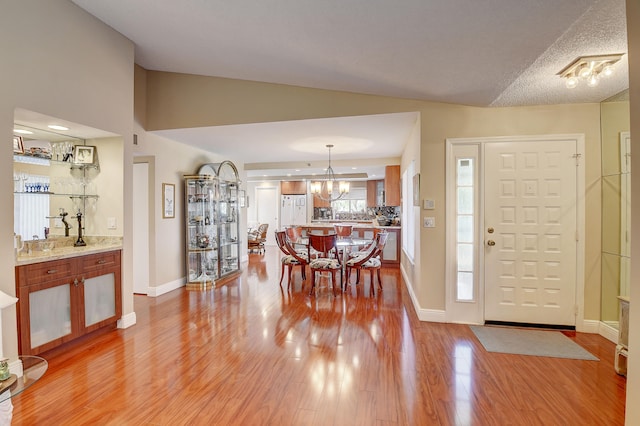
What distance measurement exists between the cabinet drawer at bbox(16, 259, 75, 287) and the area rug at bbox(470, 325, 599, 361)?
159 inches

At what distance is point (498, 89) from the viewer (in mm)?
2953

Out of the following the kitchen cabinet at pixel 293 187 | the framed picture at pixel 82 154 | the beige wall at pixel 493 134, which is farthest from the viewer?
the kitchen cabinet at pixel 293 187

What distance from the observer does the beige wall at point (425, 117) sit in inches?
127

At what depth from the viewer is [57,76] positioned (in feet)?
8.77

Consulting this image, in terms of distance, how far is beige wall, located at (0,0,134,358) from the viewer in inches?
90.5

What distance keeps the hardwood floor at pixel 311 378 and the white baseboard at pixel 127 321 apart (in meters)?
0.08

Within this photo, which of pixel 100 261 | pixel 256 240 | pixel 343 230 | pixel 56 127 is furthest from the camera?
pixel 256 240

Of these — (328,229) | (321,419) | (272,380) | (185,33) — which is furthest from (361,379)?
(328,229)

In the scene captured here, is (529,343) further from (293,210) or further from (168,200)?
(293,210)

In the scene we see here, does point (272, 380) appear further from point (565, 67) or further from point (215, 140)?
point (215, 140)

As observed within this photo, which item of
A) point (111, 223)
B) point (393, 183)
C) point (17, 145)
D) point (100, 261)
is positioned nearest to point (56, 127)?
point (17, 145)

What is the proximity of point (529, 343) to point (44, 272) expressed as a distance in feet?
15.0

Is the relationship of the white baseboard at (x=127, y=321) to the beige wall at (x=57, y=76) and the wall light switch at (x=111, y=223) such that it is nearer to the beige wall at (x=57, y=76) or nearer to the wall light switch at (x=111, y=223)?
the beige wall at (x=57, y=76)

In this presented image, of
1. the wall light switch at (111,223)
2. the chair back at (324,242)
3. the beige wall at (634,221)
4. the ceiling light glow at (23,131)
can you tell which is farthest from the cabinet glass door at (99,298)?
the beige wall at (634,221)
